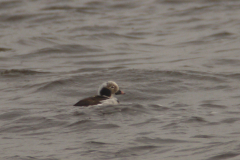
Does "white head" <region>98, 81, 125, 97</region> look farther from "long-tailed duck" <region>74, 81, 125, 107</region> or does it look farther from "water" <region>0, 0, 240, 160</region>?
"water" <region>0, 0, 240, 160</region>

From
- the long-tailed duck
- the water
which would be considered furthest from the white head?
the water

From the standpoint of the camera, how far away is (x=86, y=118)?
29.9 ft

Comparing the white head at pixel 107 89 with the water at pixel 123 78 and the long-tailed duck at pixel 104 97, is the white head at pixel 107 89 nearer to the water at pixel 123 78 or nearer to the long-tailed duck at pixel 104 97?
the long-tailed duck at pixel 104 97

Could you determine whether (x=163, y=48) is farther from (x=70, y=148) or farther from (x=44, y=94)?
(x=70, y=148)

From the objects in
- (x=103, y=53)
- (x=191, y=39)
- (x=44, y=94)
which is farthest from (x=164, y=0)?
(x=44, y=94)

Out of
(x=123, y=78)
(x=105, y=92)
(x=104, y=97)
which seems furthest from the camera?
(x=123, y=78)

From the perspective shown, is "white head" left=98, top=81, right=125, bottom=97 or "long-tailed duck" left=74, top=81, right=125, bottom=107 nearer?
"long-tailed duck" left=74, top=81, right=125, bottom=107

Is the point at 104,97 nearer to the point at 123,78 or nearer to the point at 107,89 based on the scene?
the point at 107,89

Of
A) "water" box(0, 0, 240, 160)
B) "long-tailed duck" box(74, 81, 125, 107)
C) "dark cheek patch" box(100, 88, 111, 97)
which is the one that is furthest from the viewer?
"dark cheek patch" box(100, 88, 111, 97)

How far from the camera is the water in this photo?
7.71 metres

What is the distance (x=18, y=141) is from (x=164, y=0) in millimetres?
21734

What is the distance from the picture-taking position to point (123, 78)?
13.8 meters

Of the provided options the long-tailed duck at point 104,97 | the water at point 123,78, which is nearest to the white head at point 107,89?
the long-tailed duck at point 104,97

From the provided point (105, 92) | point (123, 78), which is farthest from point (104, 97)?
point (123, 78)
